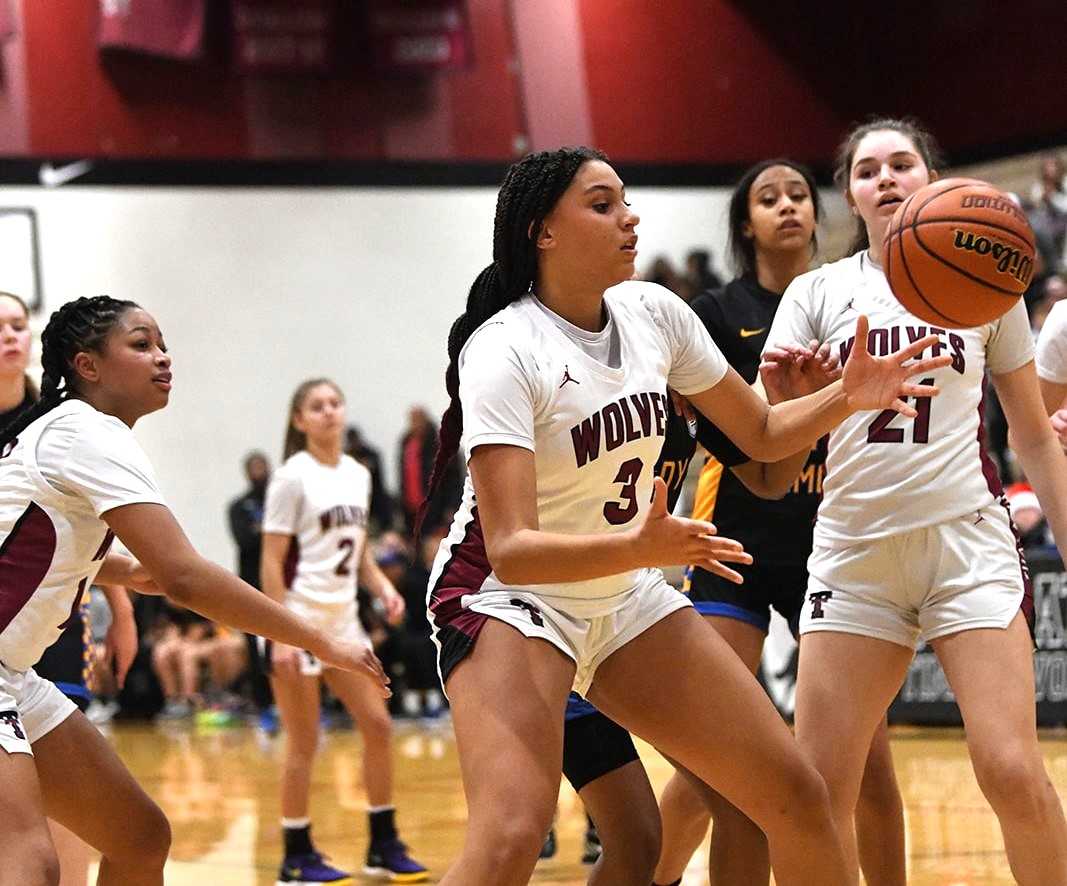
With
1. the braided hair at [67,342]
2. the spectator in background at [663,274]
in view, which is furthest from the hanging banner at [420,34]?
the braided hair at [67,342]

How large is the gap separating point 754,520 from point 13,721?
229 cm

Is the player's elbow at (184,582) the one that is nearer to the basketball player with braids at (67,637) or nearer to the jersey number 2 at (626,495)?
the jersey number 2 at (626,495)

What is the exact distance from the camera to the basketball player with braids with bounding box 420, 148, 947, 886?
10.9 ft

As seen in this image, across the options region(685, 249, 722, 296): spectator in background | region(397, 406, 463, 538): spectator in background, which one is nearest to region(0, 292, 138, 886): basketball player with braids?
region(397, 406, 463, 538): spectator in background

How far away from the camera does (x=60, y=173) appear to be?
15055 millimetres

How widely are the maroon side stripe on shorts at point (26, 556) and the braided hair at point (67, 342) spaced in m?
0.30

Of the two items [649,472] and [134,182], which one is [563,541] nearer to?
[649,472]

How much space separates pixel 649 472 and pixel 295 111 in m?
11.8

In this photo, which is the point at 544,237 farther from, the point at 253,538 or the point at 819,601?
the point at 253,538

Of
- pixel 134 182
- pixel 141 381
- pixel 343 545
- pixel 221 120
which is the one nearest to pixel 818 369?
pixel 141 381

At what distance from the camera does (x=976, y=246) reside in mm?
3846

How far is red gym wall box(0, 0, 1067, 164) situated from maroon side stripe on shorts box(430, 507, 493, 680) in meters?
11.4

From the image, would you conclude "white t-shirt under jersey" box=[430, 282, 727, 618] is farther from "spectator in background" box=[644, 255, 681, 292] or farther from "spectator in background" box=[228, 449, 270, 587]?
"spectator in background" box=[644, 255, 681, 292]

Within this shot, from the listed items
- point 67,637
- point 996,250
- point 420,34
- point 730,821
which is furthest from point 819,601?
point 420,34
